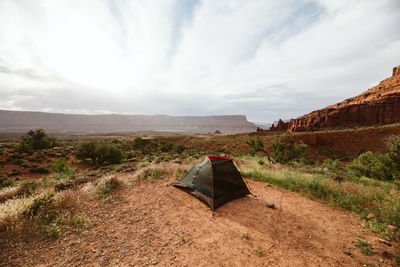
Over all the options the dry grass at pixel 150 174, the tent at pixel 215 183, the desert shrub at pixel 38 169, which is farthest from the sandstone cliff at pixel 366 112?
the desert shrub at pixel 38 169

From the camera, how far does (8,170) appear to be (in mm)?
14633

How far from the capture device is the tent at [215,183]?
6.45m

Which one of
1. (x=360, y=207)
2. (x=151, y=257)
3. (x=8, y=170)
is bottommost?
(x=8, y=170)

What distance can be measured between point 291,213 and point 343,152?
32011 millimetres

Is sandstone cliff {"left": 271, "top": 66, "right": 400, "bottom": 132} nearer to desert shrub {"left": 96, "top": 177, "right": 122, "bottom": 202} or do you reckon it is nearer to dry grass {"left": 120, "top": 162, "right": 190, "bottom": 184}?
dry grass {"left": 120, "top": 162, "right": 190, "bottom": 184}

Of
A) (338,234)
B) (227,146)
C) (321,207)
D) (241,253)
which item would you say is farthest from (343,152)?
(241,253)

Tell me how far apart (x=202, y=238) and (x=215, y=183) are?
2405 mm

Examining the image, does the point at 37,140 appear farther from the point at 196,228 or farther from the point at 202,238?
the point at 202,238

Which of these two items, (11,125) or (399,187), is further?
(11,125)

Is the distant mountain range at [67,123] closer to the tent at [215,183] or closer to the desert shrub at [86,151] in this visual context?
the desert shrub at [86,151]

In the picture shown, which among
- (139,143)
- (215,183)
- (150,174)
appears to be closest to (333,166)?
(215,183)

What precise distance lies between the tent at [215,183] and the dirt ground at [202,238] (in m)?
0.42

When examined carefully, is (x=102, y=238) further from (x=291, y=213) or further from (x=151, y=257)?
(x=291, y=213)

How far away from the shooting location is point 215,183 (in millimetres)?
6641
